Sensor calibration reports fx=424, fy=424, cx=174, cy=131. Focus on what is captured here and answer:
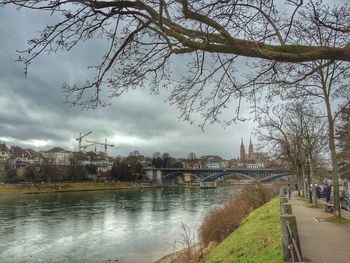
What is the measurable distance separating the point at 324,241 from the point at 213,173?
12262cm

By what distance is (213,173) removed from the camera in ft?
440

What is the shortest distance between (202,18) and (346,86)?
1259 centimetres

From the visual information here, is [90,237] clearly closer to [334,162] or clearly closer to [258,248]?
[334,162]

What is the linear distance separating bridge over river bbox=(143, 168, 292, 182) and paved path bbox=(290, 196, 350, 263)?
183 ft

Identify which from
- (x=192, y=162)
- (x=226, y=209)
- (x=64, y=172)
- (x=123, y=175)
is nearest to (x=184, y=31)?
(x=226, y=209)

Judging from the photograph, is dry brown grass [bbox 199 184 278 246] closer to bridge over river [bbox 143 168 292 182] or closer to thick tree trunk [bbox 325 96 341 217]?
thick tree trunk [bbox 325 96 341 217]

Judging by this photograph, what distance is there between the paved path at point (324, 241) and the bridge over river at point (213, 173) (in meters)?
55.7

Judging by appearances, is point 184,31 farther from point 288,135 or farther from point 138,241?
point 288,135

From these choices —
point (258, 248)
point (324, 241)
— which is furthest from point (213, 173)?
point (324, 241)

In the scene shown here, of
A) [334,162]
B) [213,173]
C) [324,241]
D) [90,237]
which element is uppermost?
[213,173]

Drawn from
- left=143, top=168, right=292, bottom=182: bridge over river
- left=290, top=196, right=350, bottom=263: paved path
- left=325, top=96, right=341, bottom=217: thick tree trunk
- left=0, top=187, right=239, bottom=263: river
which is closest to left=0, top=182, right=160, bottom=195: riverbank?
left=143, top=168, right=292, bottom=182: bridge over river

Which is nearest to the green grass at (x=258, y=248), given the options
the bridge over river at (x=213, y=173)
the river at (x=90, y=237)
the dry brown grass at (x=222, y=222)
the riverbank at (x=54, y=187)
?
the dry brown grass at (x=222, y=222)

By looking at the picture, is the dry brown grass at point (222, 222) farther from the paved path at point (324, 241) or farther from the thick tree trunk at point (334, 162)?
the thick tree trunk at point (334, 162)

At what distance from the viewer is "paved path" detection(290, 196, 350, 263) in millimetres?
10075
